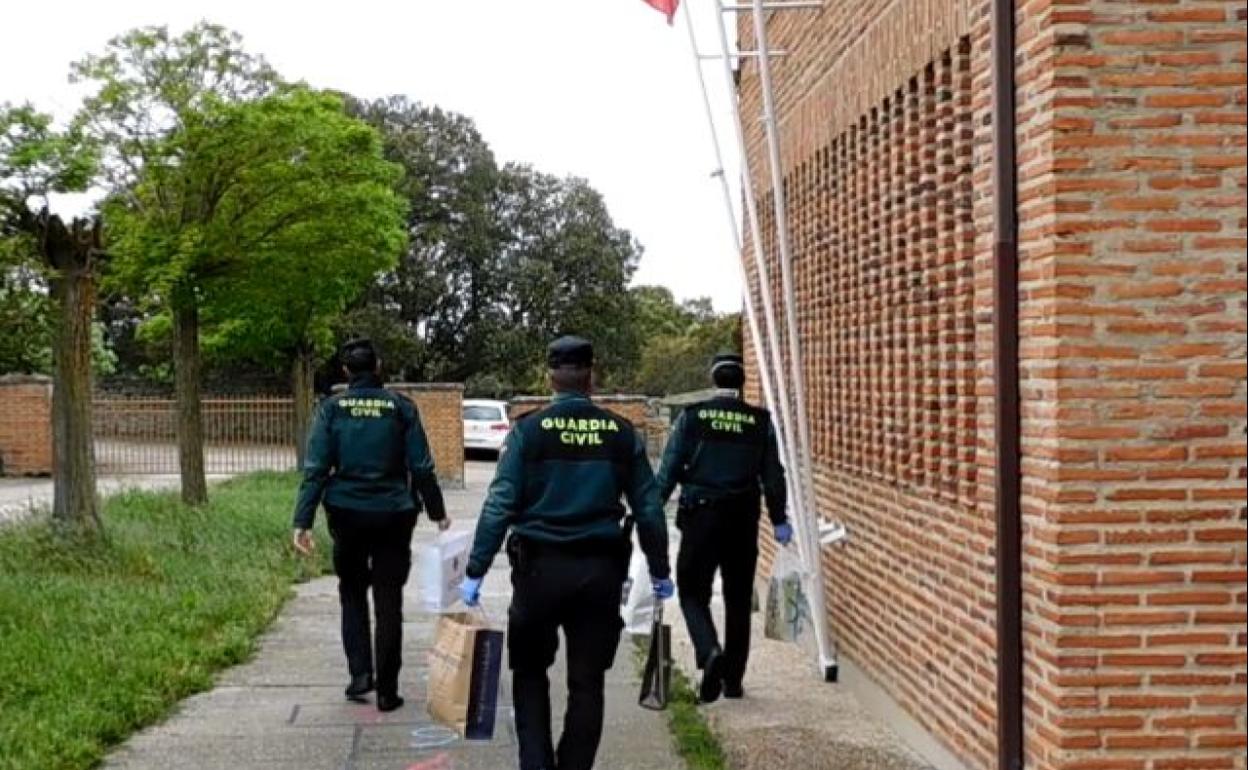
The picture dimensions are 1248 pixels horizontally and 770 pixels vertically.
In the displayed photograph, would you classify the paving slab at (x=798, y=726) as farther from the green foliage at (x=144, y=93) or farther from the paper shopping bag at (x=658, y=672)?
the green foliage at (x=144, y=93)

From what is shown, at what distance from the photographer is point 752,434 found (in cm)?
802

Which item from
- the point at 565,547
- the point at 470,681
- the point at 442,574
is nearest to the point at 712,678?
the point at 442,574

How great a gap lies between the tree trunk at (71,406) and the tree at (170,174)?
4.53m

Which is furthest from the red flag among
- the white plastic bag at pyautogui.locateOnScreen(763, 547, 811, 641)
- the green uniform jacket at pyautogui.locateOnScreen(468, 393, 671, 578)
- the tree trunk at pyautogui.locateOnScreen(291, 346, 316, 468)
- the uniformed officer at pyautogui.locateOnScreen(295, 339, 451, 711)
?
the tree trunk at pyautogui.locateOnScreen(291, 346, 316, 468)

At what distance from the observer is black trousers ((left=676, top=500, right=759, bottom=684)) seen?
8.02 metres

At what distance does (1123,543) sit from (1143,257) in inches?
35.5

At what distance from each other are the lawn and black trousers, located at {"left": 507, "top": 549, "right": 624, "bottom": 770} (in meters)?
2.08

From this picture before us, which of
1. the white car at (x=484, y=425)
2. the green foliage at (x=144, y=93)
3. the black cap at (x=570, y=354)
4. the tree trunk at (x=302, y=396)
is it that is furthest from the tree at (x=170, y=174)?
the white car at (x=484, y=425)

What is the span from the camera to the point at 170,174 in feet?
58.6

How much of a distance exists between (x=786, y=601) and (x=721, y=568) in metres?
0.41

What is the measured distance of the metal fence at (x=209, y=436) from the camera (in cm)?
3209

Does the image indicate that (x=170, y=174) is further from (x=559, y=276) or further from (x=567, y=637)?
(x=559, y=276)

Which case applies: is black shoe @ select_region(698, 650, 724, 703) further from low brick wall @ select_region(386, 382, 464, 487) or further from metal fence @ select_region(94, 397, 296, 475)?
metal fence @ select_region(94, 397, 296, 475)

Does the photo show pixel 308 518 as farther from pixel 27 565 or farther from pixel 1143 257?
pixel 27 565
